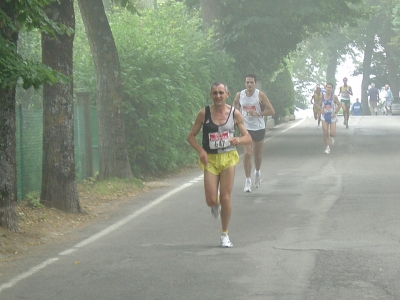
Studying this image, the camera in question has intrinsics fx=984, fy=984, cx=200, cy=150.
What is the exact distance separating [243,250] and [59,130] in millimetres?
4662

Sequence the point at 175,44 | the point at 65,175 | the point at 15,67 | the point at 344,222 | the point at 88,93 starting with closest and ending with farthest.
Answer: the point at 15,67 → the point at 344,222 → the point at 65,175 → the point at 88,93 → the point at 175,44

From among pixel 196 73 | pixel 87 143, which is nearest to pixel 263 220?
pixel 87 143

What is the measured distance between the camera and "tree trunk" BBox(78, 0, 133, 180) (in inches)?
690

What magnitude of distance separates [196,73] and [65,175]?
1089cm

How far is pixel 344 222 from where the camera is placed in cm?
1240

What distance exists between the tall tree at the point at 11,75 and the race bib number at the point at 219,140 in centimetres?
180

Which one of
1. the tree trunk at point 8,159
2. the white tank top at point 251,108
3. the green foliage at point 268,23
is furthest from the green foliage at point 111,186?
the green foliage at point 268,23

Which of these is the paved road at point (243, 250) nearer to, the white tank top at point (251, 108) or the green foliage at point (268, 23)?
the white tank top at point (251, 108)

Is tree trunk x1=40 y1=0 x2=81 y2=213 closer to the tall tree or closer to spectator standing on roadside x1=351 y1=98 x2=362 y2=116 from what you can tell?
the tall tree

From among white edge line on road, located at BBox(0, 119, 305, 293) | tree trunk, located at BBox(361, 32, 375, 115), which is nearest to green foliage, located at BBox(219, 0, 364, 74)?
white edge line on road, located at BBox(0, 119, 305, 293)

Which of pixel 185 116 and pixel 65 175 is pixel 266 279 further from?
pixel 185 116

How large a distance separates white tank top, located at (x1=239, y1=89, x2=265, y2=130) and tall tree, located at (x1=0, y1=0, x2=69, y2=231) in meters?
5.49

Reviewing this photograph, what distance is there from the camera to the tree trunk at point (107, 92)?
17.5 metres

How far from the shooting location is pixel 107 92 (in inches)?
717
